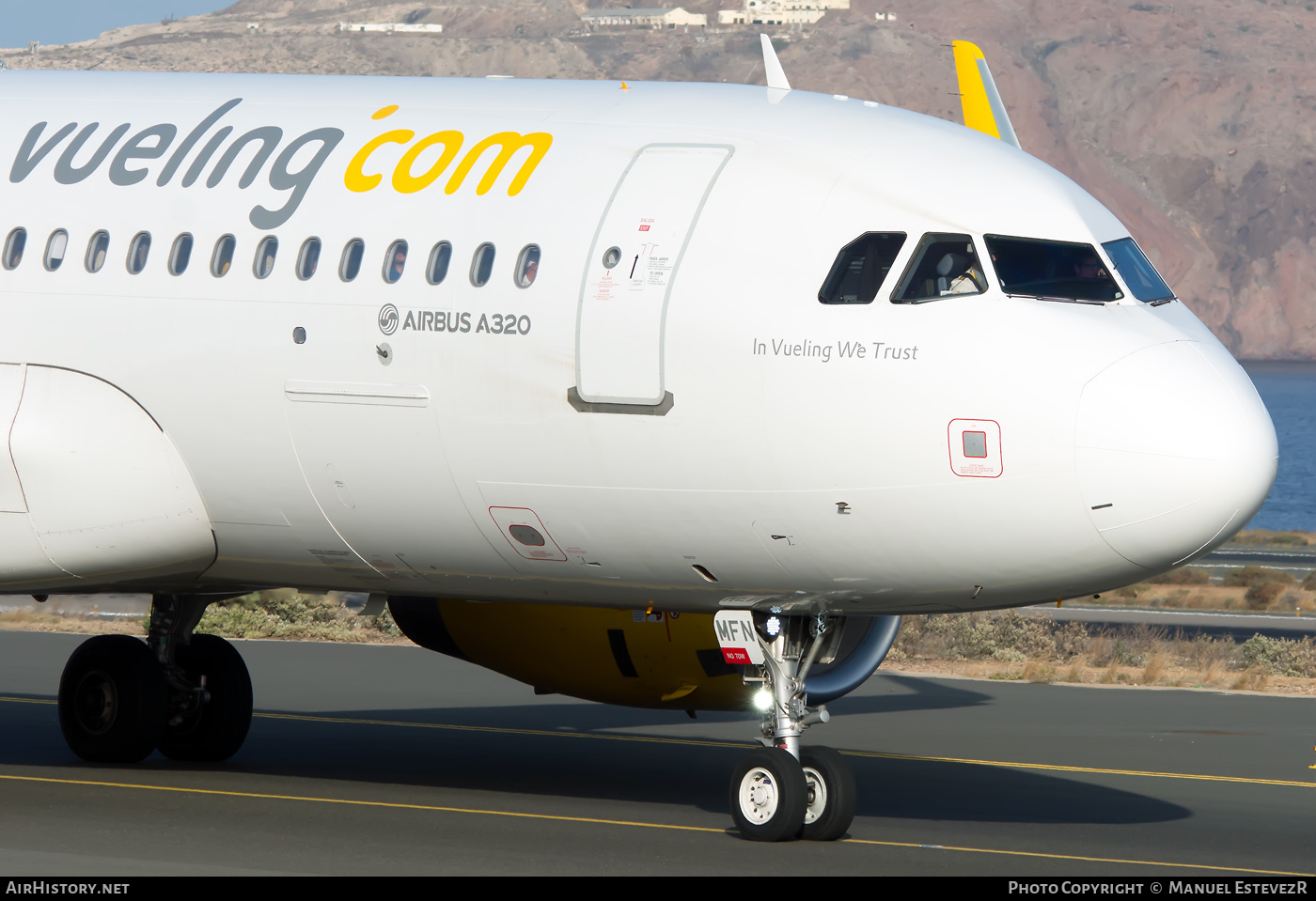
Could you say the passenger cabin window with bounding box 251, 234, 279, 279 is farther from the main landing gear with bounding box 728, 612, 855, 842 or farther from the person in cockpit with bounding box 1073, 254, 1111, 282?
the person in cockpit with bounding box 1073, 254, 1111, 282

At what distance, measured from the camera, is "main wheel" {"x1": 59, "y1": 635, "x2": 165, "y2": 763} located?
58.7 feet

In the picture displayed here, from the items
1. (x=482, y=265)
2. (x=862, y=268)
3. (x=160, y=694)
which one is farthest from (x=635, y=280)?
(x=160, y=694)

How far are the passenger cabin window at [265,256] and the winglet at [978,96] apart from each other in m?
9.63

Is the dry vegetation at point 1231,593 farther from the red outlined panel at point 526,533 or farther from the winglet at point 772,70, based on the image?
the red outlined panel at point 526,533

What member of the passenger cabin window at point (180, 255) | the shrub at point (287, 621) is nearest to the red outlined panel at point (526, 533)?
the passenger cabin window at point (180, 255)

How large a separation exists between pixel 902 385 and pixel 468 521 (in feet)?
11.2

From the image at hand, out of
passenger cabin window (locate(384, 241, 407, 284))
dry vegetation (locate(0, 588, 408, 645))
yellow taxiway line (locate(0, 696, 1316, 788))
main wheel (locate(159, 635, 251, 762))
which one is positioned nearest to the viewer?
passenger cabin window (locate(384, 241, 407, 284))

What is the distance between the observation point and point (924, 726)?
73.9 ft

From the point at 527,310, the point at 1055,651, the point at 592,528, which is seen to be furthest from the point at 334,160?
the point at 1055,651

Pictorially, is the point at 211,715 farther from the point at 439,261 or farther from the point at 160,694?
the point at 439,261

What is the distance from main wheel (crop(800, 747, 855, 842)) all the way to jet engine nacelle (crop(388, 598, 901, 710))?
2241mm

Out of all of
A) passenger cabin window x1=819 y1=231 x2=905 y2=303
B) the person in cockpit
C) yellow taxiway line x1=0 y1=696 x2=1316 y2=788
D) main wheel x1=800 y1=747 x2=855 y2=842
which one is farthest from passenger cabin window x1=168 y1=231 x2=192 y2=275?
yellow taxiway line x1=0 y1=696 x2=1316 y2=788

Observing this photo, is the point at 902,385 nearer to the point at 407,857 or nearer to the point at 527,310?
the point at 527,310
